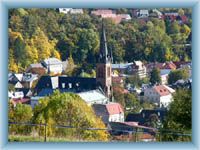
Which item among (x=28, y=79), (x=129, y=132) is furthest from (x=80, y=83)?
(x=129, y=132)

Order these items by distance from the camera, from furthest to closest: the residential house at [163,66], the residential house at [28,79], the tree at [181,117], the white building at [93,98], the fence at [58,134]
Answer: the residential house at [163,66] < the residential house at [28,79] < the white building at [93,98] < the tree at [181,117] < the fence at [58,134]

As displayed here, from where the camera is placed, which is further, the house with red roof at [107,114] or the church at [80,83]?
the church at [80,83]

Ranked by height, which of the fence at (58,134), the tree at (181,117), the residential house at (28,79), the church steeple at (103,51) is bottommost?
the fence at (58,134)

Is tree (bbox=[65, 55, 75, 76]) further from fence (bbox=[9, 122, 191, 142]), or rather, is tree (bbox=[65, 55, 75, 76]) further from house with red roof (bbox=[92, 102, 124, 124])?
fence (bbox=[9, 122, 191, 142])

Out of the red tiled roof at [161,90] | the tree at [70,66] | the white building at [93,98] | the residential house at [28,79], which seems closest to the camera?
the white building at [93,98]

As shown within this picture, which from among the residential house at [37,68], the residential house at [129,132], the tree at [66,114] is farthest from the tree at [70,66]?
the residential house at [129,132]

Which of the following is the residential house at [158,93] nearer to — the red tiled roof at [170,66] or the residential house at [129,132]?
the red tiled roof at [170,66]

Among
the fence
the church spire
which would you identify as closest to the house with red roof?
the church spire
